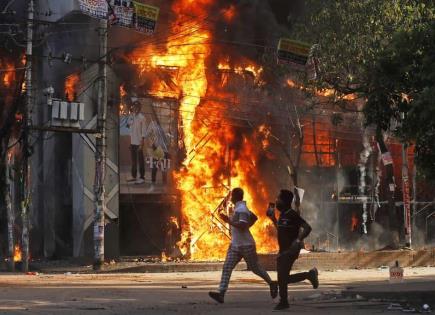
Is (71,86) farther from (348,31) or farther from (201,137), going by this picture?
(348,31)

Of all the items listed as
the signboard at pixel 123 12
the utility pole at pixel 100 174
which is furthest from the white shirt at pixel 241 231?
the utility pole at pixel 100 174

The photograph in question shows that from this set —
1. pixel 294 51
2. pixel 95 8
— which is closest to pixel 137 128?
pixel 95 8

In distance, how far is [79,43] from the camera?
27.7 metres

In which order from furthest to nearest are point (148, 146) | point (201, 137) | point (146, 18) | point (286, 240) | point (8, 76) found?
point (201, 137) → point (8, 76) → point (148, 146) → point (146, 18) → point (286, 240)

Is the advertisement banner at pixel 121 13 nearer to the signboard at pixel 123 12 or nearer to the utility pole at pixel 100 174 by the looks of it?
the signboard at pixel 123 12

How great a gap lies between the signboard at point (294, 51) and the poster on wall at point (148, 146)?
854cm

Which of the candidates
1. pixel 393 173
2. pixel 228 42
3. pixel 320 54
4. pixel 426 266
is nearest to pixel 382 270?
pixel 426 266

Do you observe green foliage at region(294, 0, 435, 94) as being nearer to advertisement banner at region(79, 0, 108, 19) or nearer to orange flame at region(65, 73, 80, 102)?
advertisement banner at region(79, 0, 108, 19)

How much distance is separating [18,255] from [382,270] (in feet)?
45.5

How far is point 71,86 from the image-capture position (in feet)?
90.3

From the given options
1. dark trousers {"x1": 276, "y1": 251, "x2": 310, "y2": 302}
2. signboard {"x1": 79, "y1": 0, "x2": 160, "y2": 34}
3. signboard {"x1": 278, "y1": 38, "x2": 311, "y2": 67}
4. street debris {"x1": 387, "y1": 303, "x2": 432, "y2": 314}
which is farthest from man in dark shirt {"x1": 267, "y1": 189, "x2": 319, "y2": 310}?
signboard {"x1": 79, "y1": 0, "x2": 160, "y2": 34}

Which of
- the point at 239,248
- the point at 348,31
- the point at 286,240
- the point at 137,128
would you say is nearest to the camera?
the point at 286,240

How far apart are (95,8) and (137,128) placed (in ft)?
22.6

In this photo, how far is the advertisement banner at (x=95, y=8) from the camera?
21672 millimetres
